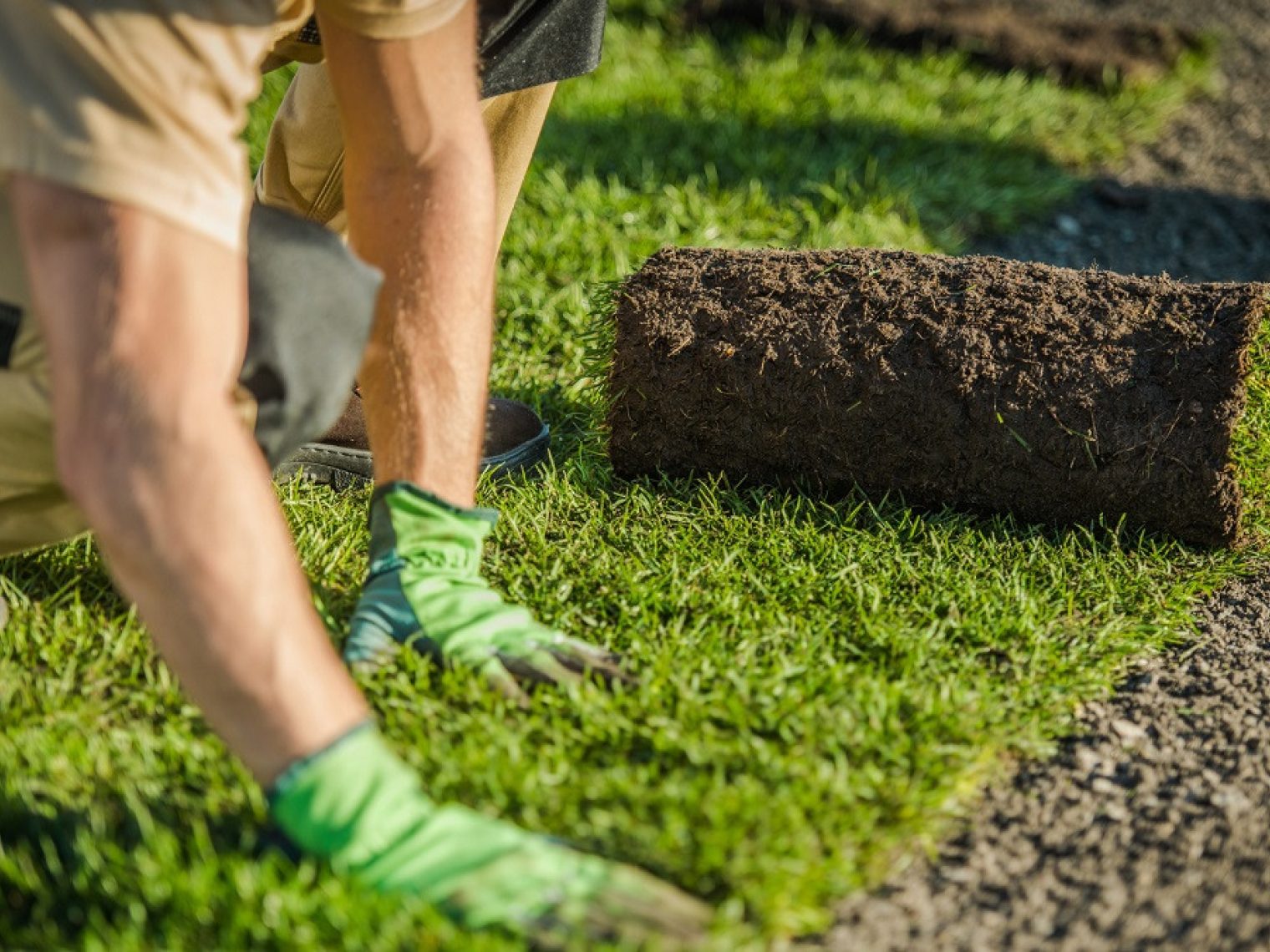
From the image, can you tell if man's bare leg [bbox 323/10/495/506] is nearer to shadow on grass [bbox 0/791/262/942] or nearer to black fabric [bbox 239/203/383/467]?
black fabric [bbox 239/203/383/467]

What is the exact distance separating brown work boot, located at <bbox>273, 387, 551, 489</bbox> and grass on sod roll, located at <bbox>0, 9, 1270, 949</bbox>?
8cm

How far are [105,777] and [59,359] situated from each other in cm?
65

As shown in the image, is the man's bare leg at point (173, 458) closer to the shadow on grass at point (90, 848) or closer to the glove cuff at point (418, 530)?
the shadow on grass at point (90, 848)

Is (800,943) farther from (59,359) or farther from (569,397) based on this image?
(569,397)

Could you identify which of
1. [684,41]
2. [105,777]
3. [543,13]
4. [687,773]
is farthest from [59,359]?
[684,41]

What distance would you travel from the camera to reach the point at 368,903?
1.63 metres

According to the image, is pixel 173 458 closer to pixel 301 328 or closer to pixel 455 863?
pixel 301 328

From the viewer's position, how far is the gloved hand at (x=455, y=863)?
1633 mm

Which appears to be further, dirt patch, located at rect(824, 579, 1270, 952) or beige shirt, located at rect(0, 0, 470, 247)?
dirt patch, located at rect(824, 579, 1270, 952)

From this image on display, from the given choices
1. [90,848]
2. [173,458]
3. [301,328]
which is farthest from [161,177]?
[90,848]

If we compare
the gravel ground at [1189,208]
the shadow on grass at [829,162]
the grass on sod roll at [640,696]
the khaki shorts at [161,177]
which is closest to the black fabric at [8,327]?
the khaki shorts at [161,177]

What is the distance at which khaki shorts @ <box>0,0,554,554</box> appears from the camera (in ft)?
5.15

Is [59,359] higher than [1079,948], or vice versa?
[59,359]

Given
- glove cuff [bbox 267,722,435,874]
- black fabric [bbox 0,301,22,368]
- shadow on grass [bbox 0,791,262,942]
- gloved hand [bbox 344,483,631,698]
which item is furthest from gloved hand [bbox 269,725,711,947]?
black fabric [bbox 0,301,22,368]
